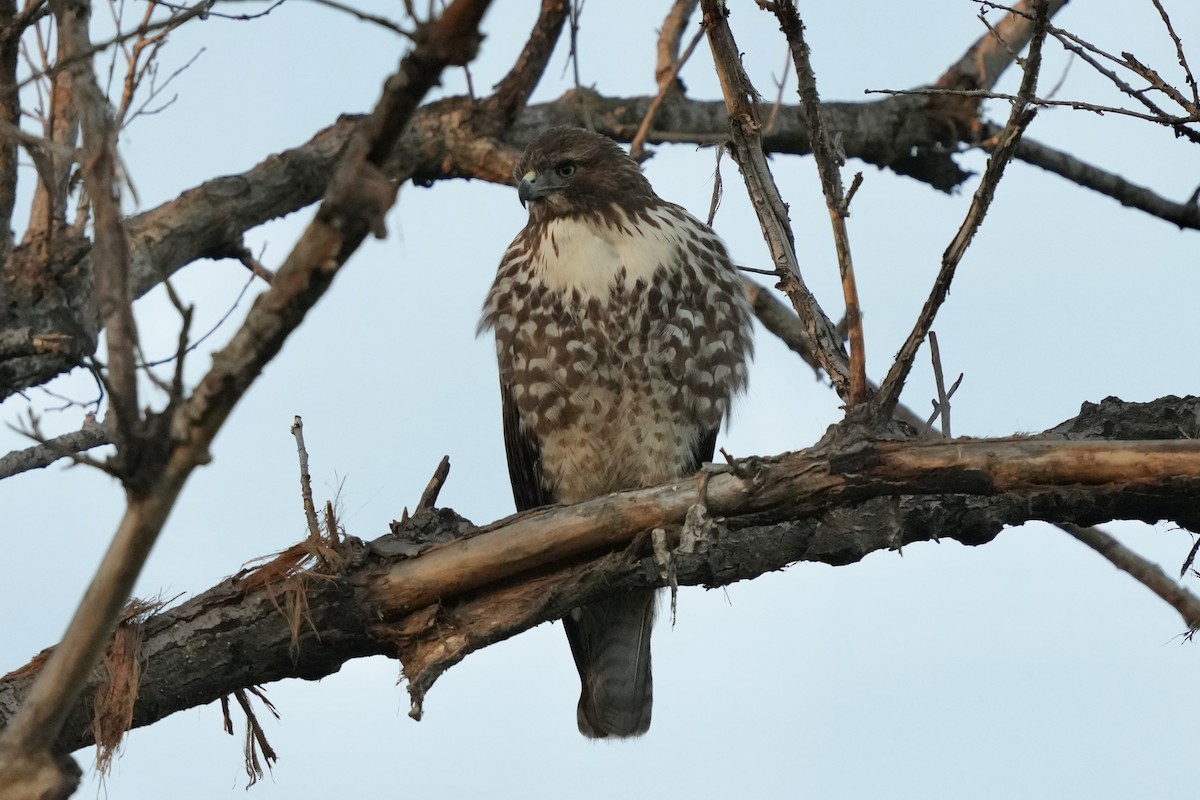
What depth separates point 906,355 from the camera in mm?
3254

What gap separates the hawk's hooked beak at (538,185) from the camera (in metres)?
5.33

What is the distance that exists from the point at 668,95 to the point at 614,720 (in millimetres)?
3092

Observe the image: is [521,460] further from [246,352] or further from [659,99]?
[246,352]

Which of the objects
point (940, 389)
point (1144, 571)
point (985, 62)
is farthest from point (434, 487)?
point (985, 62)

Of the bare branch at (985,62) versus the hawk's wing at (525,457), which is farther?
the bare branch at (985,62)

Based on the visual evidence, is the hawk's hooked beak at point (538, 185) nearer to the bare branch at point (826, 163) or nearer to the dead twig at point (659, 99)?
the dead twig at point (659, 99)

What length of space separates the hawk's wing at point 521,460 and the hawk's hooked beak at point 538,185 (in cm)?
73

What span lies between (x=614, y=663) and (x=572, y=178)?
1860 mm

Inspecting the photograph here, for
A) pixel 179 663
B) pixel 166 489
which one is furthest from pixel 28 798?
pixel 179 663

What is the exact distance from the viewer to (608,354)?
4930mm

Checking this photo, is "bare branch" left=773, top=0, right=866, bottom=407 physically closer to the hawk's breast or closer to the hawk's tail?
Answer: the hawk's breast

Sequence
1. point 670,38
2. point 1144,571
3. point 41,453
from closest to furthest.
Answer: point 41,453 → point 1144,571 → point 670,38

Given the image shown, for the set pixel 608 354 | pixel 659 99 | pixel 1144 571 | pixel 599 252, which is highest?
pixel 659 99

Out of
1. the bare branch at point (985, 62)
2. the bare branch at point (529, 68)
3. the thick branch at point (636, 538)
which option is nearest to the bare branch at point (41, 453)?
the thick branch at point (636, 538)
